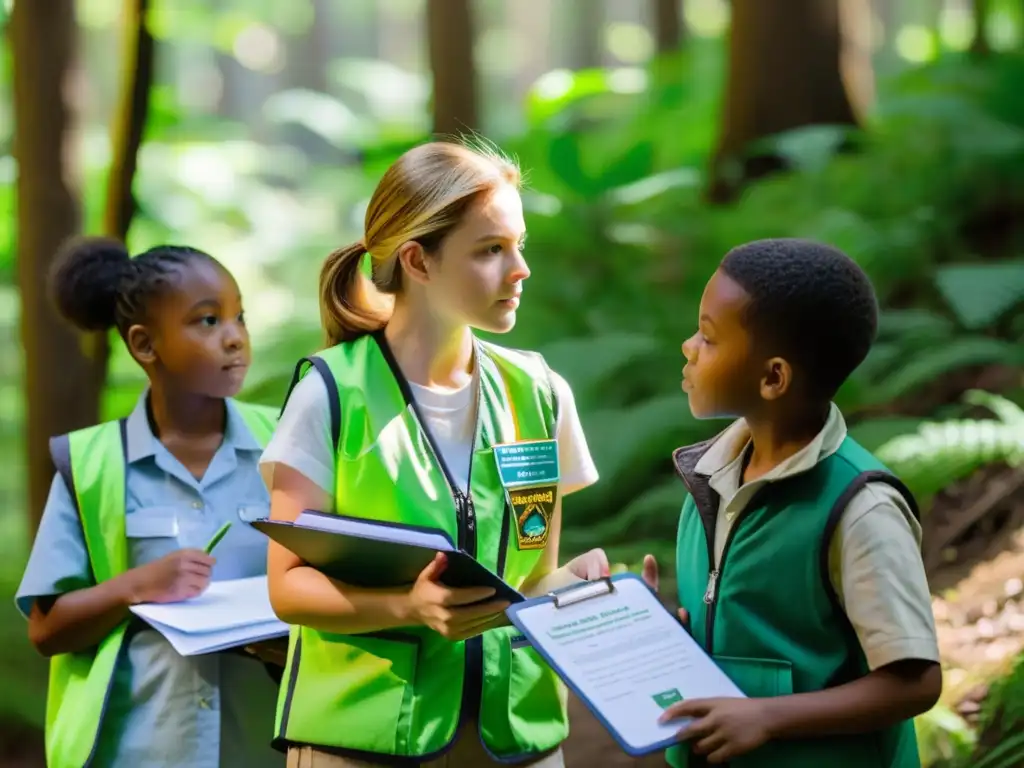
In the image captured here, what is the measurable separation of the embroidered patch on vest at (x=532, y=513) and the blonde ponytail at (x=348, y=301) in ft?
1.25

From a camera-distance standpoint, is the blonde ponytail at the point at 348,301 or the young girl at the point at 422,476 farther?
the blonde ponytail at the point at 348,301

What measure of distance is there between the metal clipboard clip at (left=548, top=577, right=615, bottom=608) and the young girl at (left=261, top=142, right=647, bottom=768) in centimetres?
10

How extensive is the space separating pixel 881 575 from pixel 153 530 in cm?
148

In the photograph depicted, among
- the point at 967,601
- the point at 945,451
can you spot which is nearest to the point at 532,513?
the point at 967,601

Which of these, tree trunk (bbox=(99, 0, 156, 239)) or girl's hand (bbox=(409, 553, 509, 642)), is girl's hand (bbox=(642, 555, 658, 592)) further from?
tree trunk (bbox=(99, 0, 156, 239))

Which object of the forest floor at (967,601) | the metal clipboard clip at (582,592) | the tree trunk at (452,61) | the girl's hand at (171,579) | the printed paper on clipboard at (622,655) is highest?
the tree trunk at (452,61)

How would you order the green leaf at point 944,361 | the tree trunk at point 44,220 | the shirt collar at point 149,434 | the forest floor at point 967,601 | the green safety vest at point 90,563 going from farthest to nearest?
the green leaf at point 944,361 < the tree trunk at point 44,220 < the forest floor at point 967,601 < the shirt collar at point 149,434 < the green safety vest at point 90,563

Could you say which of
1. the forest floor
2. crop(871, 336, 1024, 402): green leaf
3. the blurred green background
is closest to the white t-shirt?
the forest floor

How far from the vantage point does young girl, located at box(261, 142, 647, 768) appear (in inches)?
74.4

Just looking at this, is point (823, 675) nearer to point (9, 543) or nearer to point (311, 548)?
point (311, 548)

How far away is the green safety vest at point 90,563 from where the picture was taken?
2330 millimetres

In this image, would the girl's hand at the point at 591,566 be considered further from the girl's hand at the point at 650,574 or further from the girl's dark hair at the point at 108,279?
the girl's dark hair at the point at 108,279

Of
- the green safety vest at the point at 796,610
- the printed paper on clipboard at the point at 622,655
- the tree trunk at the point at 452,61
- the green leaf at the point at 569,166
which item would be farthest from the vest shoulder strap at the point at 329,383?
the green leaf at the point at 569,166

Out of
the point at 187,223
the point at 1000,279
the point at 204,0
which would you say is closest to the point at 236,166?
the point at 187,223
